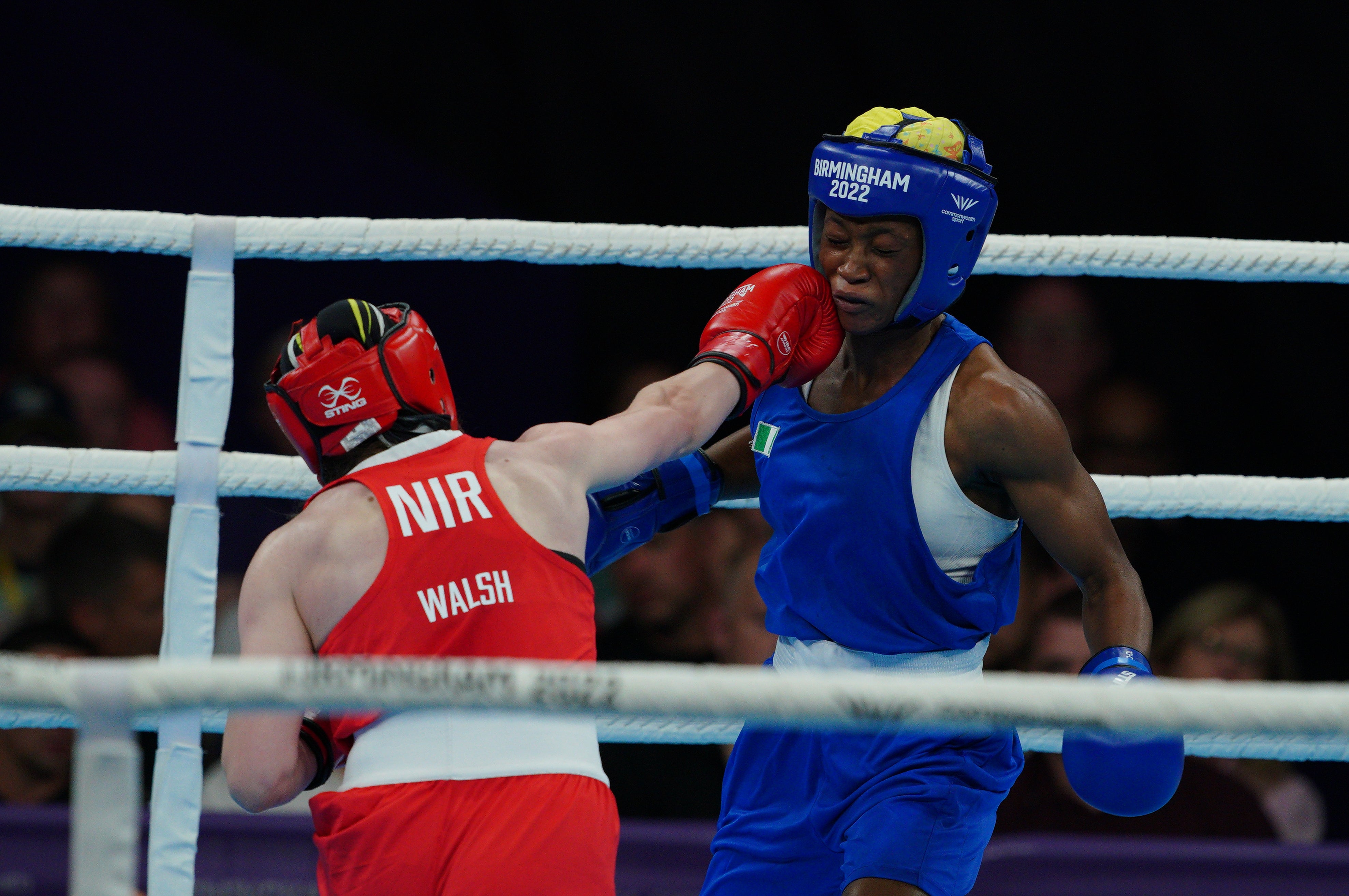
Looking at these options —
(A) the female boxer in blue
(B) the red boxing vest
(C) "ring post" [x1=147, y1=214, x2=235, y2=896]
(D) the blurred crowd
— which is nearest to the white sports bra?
(A) the female boxer in blue

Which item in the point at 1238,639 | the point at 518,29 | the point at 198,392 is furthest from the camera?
the point at 518,29

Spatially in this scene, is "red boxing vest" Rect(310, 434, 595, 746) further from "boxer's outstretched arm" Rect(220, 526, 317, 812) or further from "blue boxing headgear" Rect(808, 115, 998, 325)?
"blue boxing headgear" Rect(808, 115, 998, 325)

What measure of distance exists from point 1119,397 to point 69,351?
2.91 metres

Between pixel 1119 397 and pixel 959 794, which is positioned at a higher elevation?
pixel 1119 397

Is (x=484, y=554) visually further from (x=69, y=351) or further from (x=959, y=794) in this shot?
(x=69, y=351)

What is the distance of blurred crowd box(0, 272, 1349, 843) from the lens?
3.08m

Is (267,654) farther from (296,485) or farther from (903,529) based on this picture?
(903,529)

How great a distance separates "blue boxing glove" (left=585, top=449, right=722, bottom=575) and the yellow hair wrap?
566 mm

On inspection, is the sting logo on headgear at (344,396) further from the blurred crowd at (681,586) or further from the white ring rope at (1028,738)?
the blurred crowd at (681,586)

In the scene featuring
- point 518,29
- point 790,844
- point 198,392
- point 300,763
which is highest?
point 518,29

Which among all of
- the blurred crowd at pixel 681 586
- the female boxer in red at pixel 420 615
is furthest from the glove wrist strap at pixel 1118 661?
the blurred crowd at pixel 681 586

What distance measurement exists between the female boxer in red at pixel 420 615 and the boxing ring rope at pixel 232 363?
0.32 meters

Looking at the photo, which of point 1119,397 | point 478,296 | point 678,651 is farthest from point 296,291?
point 1119,397

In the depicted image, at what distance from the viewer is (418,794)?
5.50ft
